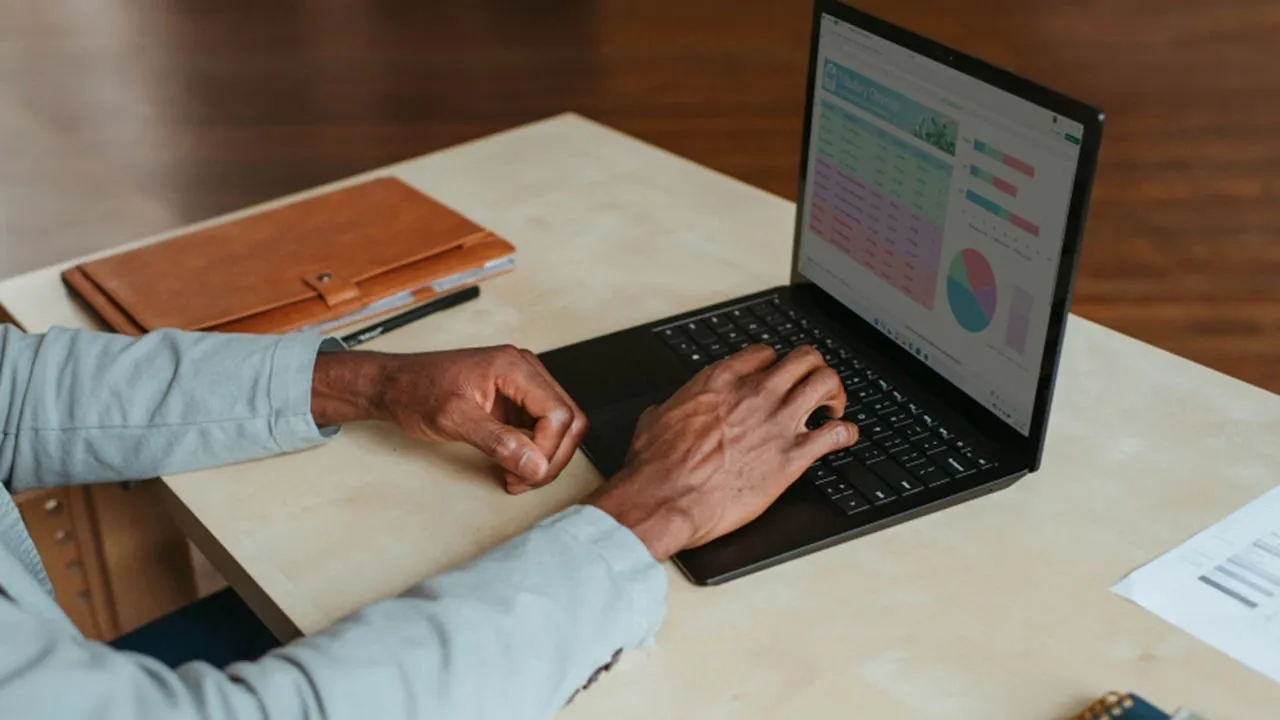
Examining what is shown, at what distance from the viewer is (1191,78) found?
4.69m

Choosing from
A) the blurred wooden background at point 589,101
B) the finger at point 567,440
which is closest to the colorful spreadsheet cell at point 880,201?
the finger at point 567,440

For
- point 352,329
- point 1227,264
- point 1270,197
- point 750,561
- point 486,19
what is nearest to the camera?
point 750,561

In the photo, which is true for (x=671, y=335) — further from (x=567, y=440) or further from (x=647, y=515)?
(x=647, y=515)

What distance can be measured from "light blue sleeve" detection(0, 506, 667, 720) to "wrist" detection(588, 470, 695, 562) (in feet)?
0.08

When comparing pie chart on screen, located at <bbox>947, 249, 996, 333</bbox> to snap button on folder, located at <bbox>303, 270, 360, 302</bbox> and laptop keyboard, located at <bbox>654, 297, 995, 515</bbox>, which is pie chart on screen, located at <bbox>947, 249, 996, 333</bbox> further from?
snap button on folder, located at <bbox>303, 270, 360, 302</bbox>

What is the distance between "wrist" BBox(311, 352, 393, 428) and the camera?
116 centimetres

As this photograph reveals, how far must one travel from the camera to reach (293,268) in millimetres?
1420

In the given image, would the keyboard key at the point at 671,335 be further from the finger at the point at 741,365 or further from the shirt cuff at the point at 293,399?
the shirt cuff at the point at 293,399

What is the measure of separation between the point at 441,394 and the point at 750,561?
323 millimetres

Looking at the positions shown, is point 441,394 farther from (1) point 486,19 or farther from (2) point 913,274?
(1) point 486,19

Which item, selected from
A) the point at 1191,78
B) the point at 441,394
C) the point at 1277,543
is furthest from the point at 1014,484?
the point at 1191,78

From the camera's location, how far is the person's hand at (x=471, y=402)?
108 centimetres

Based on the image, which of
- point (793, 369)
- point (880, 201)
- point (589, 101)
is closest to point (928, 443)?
point (793, 369)

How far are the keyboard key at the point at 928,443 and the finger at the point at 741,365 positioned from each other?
0.49 feet
